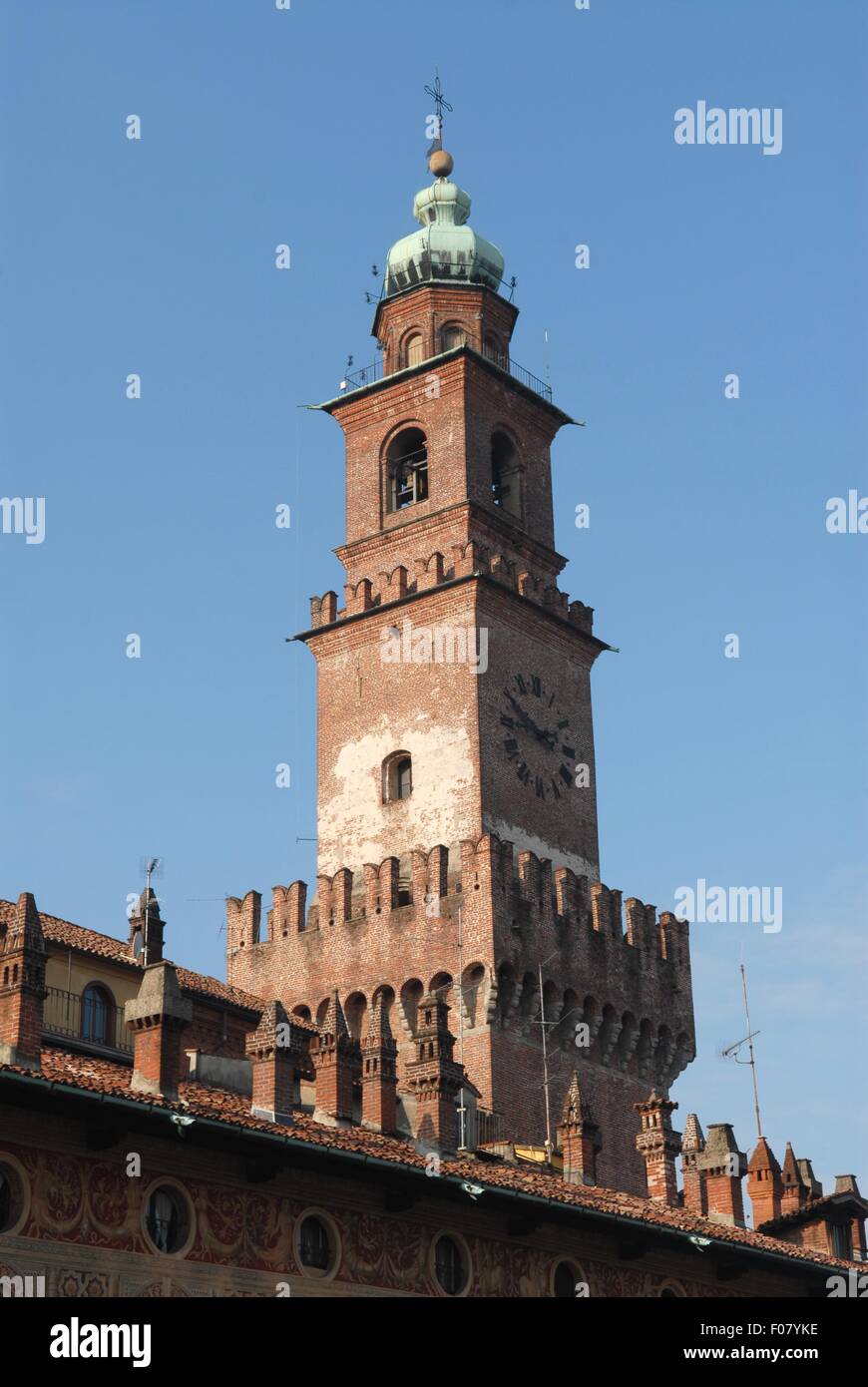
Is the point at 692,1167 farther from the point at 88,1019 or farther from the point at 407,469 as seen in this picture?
the point at 407,469

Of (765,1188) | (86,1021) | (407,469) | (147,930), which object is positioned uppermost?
(407,469)

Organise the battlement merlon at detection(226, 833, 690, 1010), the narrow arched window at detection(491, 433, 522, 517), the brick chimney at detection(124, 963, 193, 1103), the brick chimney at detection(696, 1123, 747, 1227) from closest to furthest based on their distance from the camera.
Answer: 1. the brick chimney at detection(124, 963, 193, 1103)
2. the brick chimney at detection(696, 1123, 747, 1227)
3. the battlement merlon at detection(226, 833, 690, 1010)
4. the narrow arched window at detection(491, 433, 522, 517)

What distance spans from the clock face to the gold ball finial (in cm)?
1640

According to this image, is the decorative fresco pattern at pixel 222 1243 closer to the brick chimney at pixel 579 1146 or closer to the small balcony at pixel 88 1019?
the brick chimney at pixel 579 1146

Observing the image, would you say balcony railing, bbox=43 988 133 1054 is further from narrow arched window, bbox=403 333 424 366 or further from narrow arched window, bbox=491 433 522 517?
narrow arched window, bbox=403 333 424 366

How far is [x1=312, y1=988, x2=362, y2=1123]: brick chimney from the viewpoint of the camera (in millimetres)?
30422

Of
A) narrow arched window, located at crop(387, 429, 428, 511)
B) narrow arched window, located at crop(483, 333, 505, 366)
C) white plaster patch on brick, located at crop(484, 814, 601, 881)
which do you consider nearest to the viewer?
white plaster patch on brick, located at crop(484, 814, 601, 881)

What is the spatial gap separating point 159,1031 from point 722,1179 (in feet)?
53.0

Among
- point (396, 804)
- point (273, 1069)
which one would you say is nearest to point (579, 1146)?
point (273, 1069)

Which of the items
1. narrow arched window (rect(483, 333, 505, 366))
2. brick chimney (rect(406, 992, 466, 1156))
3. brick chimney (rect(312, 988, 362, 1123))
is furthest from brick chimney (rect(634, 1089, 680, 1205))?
narrow arched window (rect(483, 333, 505, 366))

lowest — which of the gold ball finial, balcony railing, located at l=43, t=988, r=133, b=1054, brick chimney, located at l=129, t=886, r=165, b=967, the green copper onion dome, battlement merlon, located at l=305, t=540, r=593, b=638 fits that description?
balcony railing, located at l=43, t=988, r=133, b=1054

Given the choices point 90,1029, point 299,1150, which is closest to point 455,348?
point 90,1029

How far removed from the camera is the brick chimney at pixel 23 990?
2403cm

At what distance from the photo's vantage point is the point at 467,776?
4875cm
